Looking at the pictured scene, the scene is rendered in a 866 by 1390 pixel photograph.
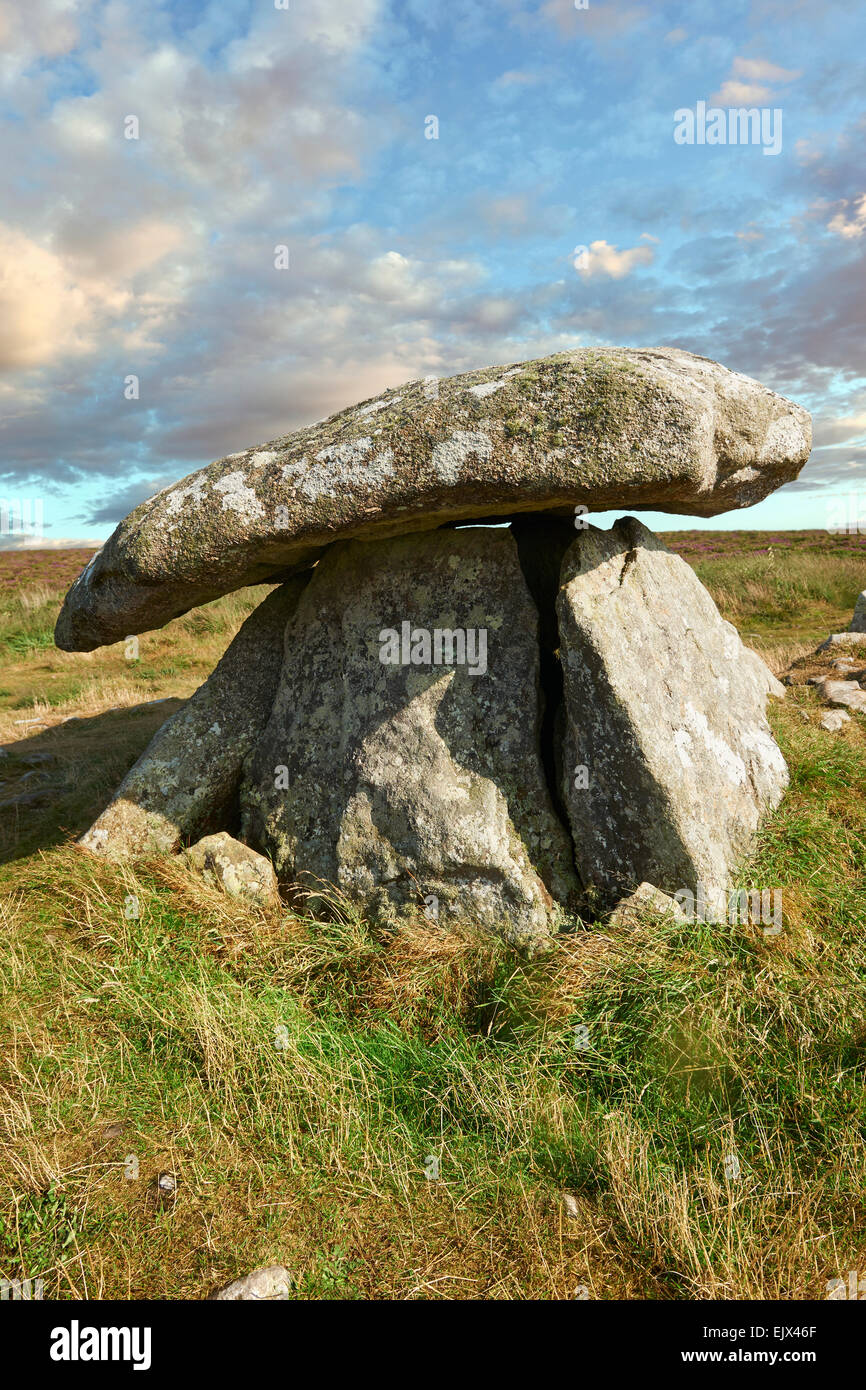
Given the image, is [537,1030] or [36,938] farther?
[36,938]

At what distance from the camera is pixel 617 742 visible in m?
4.99

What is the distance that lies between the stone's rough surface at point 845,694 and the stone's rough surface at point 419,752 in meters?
4.37

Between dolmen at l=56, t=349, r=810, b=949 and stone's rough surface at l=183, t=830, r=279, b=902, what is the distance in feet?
0.53

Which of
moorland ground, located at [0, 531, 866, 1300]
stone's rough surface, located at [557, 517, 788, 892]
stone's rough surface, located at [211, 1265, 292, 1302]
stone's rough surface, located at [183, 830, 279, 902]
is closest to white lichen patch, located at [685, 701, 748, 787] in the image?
stone's rough surface, located at [557, 517, 788, 892]

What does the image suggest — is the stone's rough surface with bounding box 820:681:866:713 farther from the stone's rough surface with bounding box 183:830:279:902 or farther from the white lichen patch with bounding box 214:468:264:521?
the white lichen patch with bounding box 214:468:264:521

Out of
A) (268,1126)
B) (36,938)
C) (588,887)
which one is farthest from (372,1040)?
(36,938)

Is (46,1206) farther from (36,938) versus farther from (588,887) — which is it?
(588,887)

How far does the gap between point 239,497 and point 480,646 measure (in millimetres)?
1841

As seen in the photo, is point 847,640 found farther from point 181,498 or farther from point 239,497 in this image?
point 181,498

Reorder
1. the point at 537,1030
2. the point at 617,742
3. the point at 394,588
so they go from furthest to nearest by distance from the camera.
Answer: the point at 394,588 → the point at 617,742 → the point at 537,1030

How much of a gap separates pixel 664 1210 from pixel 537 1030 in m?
1.01

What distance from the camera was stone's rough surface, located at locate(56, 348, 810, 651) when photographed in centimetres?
452

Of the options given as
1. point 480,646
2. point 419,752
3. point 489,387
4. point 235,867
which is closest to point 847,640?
point 480,646

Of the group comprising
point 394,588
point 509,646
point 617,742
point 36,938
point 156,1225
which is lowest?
point 156,1225
